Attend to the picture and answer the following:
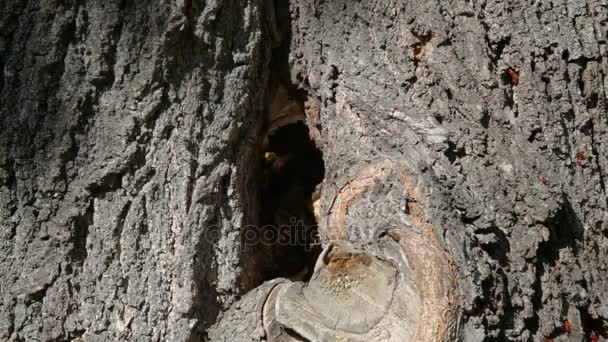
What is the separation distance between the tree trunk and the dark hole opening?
0.83ft

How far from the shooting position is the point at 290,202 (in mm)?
1960

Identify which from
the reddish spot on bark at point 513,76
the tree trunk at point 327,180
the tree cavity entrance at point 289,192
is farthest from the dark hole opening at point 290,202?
the reddish spot on bark at point 513,76

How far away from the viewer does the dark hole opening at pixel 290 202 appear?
1.82 meters

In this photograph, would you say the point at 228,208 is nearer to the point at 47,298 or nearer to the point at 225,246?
the point at 225,246

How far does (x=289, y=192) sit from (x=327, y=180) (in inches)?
16.9

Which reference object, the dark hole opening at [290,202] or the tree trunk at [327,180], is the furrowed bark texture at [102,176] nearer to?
the tree trunk at [327,180]

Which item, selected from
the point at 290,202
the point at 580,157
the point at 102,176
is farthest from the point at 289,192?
the point at 580,157

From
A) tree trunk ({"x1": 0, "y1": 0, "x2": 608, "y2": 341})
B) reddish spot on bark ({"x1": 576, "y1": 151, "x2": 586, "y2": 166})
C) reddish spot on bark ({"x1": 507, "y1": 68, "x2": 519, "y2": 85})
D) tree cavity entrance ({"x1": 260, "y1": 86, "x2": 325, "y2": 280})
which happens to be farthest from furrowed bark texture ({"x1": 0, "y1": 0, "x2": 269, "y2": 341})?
reddish spot on bark ({"x1": 576, "y1": 151, "x2": 586, "y2": 166})

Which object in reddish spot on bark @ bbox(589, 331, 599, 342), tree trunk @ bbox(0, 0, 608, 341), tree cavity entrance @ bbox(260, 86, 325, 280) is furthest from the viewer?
tree cavity entrance @ bbox(260, 86, 325, 280)

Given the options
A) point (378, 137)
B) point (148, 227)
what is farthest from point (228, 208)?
point (378, 137)

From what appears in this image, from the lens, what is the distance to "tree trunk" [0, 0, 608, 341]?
1364 mm

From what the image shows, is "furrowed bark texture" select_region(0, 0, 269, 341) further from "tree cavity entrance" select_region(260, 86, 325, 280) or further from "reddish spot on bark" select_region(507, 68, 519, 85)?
"reddish spot on bark" select_region(507, 68, 519, 85)

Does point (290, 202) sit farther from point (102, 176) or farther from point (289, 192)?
point (102, 176)

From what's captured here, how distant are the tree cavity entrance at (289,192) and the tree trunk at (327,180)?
0.21m
